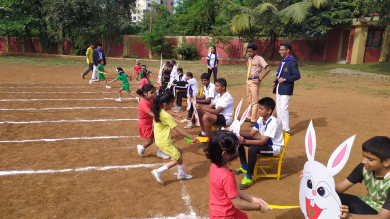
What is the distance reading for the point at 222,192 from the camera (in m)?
2.26

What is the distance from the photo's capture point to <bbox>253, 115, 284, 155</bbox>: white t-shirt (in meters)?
3.78

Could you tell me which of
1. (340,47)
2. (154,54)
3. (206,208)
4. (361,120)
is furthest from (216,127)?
(154,54)

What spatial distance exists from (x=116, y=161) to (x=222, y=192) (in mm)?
Answer: 2912

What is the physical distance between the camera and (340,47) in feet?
72.5

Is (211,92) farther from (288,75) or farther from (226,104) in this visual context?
(288,75)

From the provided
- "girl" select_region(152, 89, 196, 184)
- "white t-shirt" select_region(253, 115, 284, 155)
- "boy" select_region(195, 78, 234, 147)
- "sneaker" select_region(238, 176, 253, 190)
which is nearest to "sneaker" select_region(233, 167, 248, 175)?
"sneaker" select_region(238, 176, 253, 190)

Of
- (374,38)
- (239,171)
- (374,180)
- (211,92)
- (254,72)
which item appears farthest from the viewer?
(374,38)

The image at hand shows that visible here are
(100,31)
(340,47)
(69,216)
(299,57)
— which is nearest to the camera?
(69,216)

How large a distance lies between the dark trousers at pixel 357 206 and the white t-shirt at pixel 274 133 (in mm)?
1299

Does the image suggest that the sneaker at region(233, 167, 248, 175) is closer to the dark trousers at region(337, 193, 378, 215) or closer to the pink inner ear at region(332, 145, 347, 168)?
the dark trousers at region(337, 193, 378, 215)

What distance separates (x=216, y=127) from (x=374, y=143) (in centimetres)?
331

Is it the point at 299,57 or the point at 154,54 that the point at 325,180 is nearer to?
the point at 299,57

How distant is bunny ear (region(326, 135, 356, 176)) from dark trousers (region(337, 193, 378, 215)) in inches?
20.6

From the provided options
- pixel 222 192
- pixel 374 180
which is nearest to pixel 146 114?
pixel 222 192
